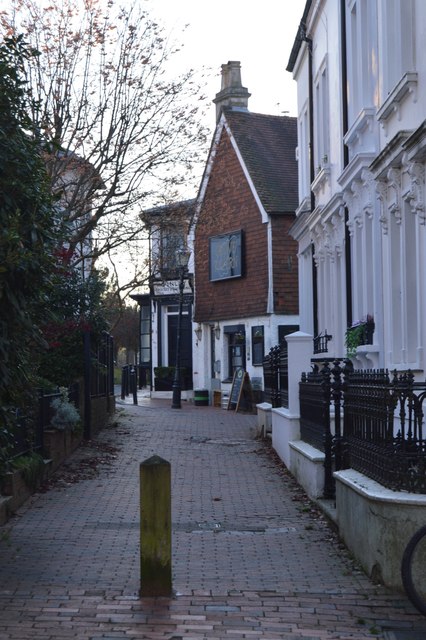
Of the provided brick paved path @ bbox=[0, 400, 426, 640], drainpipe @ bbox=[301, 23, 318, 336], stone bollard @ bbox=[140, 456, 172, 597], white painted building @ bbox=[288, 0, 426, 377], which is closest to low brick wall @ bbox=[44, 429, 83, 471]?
brick paved path @ bbox=[0, 400, 426, 640]

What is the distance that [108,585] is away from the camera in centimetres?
787

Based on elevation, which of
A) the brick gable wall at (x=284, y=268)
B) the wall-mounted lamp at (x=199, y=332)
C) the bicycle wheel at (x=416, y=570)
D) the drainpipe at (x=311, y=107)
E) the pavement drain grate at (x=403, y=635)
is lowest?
the pavement drain grate at (x=403, y=635)

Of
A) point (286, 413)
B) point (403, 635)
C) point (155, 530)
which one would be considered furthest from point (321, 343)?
point (403, 635)

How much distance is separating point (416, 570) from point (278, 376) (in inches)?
425

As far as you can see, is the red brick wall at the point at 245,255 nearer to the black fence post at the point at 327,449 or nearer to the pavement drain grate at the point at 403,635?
the black fence post at the point at 327,449

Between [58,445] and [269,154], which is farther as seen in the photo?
[269,154]

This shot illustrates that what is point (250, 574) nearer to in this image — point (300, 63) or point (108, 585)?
point (108, 585)

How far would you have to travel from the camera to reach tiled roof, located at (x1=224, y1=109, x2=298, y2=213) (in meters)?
32.9

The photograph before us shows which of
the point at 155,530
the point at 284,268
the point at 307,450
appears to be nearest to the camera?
the point at 155,530

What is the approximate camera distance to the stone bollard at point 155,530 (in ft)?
24.5

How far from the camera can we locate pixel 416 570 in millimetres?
6848

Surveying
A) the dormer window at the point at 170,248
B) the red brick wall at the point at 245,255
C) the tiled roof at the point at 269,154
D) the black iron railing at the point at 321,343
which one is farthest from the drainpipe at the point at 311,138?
the tiled roof at the point at 269,154

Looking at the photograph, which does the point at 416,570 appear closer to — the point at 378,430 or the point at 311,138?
the point at 378,430

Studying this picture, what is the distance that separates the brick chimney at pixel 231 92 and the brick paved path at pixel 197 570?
942 inches
